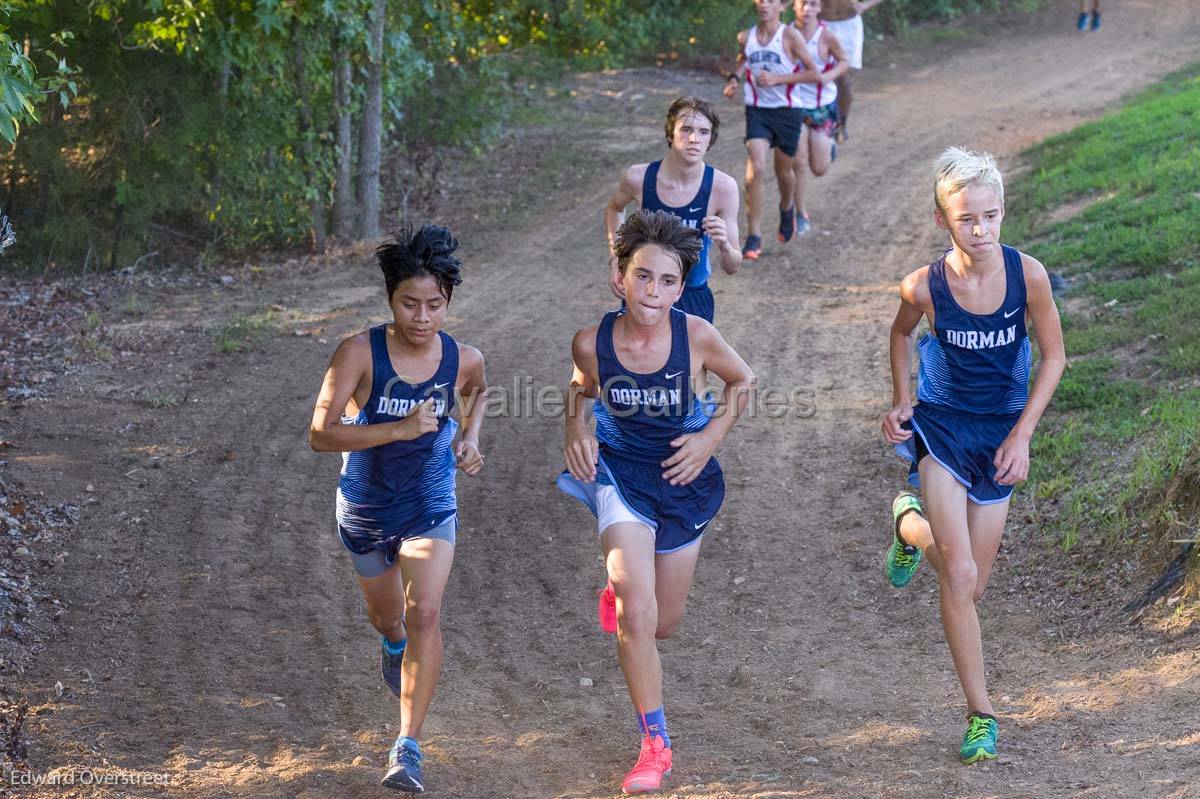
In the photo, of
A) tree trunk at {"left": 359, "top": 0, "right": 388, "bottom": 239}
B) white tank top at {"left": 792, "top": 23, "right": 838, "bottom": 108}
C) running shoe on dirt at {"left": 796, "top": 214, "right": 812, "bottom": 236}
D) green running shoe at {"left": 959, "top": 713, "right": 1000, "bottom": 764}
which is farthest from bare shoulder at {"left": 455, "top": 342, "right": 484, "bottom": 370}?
tree trunk at {"left": 359, "top": 0, "right": 388, "bottom": 239}

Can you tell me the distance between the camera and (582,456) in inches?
194

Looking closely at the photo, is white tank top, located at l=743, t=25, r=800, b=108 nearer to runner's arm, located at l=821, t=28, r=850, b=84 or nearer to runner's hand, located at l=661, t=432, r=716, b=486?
runner's arm, located at l=821, t=28, r=850, b=84

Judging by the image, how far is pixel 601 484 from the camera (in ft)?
16.4

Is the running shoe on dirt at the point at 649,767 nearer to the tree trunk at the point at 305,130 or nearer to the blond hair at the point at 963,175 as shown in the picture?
the blond hair at the point at 963,175

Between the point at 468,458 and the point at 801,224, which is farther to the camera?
the point at 801,224

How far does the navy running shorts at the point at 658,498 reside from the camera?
4.94 meters

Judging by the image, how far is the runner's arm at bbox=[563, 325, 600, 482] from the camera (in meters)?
4.93

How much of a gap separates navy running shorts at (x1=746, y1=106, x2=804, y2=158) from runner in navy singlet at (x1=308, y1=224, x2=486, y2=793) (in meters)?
6.54

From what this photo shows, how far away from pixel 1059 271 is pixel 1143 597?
15.9ft

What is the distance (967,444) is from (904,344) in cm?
56

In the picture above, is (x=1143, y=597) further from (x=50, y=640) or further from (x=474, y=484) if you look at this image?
(x=50, y=640)

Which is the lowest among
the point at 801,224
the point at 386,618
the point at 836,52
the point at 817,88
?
the point at 386,618

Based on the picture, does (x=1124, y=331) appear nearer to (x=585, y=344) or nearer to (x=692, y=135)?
(x=692, y=135)

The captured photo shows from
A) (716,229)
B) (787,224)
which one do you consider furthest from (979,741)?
(787,224)
